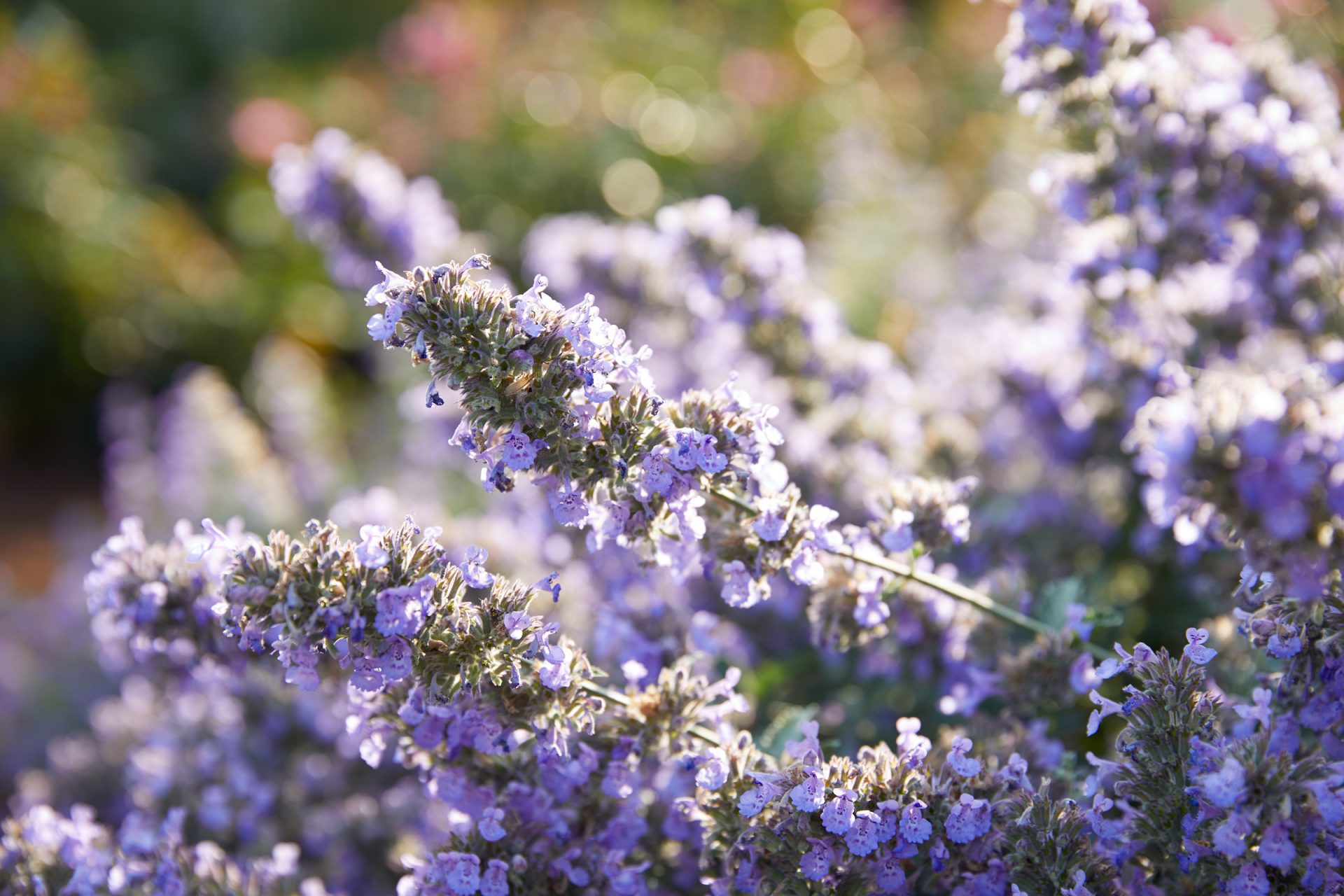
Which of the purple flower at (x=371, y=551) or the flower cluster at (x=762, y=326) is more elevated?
the flower cluster at (x=762, y=326)

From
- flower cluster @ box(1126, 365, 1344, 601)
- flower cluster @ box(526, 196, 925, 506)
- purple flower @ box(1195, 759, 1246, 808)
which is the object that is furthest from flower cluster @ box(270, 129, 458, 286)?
purple flower @ box(1195, 759, 1246, 808)

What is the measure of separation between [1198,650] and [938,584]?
0.30 m

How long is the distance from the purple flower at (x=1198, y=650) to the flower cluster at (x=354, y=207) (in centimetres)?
159

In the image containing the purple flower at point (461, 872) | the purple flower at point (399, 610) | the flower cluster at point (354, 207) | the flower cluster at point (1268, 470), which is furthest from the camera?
the flower cluster at point (354, 207)

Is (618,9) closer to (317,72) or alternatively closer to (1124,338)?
(317,72)

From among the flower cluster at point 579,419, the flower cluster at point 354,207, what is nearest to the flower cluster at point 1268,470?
the flower cluster at point 579,419

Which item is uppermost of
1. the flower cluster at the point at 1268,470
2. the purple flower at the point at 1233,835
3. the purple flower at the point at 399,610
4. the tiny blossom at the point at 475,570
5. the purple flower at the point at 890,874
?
the flower cluster at the point at 1268,470

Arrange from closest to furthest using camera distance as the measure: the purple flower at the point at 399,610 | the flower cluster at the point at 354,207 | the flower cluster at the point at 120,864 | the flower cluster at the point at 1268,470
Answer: the flower cluster at the point at 1268,470
the purple flower at the point at 399,610
the flower cluster at the point at 120,864
the flower cluster at the point at 354,207

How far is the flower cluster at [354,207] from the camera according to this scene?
7.06 feet

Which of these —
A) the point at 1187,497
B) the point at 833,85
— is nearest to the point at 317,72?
the point at 833,85

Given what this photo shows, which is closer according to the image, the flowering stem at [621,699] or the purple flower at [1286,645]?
the purple flower at [1286,645]

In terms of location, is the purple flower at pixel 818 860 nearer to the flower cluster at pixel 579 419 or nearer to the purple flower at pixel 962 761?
the purple flower at pixel 962 761

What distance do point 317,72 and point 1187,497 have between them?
25.8 ft

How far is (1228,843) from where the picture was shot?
1.04 m
